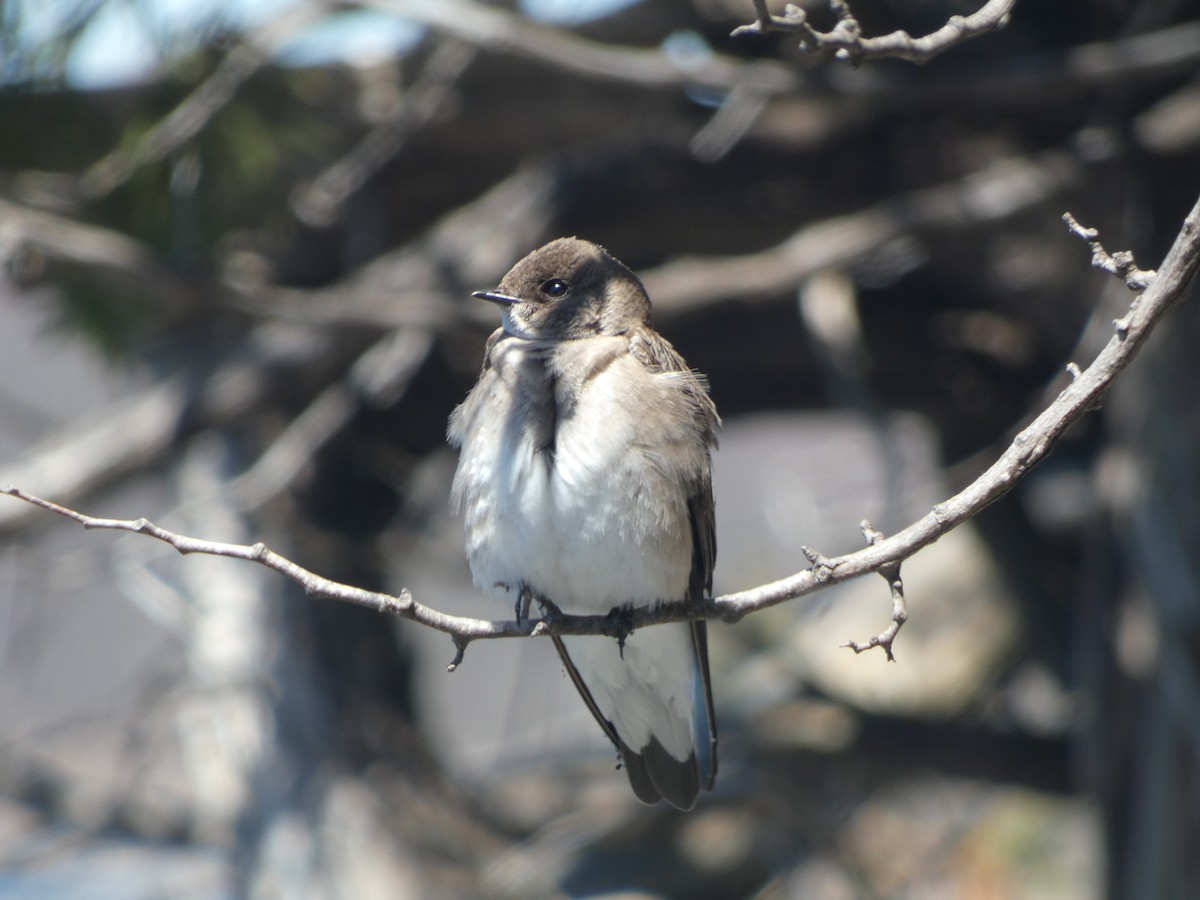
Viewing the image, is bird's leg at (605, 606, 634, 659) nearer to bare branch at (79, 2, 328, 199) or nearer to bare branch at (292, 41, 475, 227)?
bare branch at (79, 2, 328, 199)

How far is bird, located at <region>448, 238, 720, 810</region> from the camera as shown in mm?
3395

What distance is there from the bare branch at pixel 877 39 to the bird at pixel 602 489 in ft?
3.90

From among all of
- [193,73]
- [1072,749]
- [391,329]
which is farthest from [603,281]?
[1072,749]

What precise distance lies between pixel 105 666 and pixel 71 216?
6.22 meters

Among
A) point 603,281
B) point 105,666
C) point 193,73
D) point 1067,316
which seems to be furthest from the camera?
point 105,666

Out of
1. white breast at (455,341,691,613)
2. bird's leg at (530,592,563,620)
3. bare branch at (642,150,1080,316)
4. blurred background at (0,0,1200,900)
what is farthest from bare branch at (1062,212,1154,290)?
bare branch at (642,150,1080,316)

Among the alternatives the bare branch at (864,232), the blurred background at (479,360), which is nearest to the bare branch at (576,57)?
the blurred background at (479,360)

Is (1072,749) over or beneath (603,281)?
beneath

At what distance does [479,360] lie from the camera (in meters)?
6.10

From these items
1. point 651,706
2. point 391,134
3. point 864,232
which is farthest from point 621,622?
point 391,134

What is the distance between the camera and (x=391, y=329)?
5.47 metres

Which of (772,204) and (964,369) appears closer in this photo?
(772,204)

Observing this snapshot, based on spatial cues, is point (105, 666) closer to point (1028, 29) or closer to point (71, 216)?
point (71, 216)

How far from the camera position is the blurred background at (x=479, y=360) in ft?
17.1
